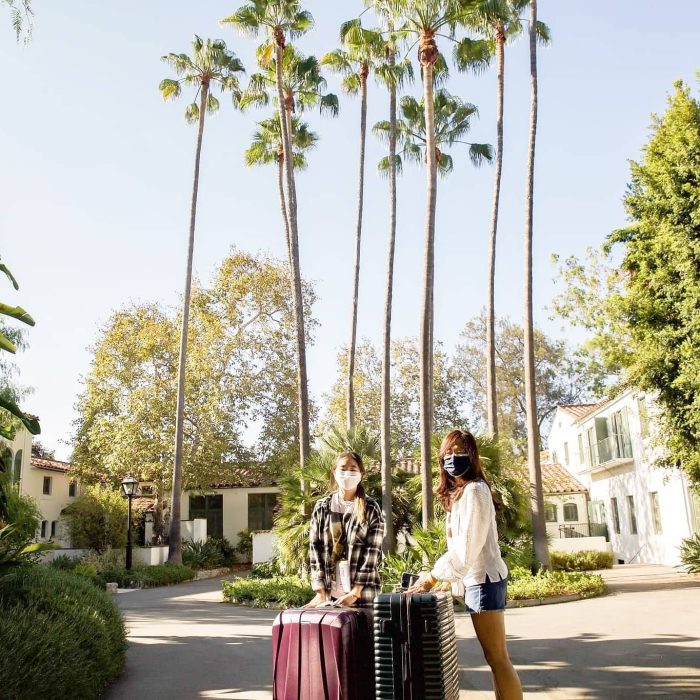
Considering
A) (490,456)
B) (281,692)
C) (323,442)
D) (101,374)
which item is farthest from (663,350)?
(101,374)

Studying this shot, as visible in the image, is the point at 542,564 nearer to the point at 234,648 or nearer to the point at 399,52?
the point at 234,648

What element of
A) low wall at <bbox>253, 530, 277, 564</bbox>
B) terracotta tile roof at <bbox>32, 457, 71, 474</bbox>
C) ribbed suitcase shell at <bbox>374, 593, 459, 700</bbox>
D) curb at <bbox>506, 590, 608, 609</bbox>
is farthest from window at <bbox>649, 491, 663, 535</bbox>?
terracotta tile roof at <bbox>32, 457, 71, 474</bbox>

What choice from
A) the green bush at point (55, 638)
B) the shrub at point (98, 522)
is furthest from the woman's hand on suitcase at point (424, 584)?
the shrub at point (98, 522)

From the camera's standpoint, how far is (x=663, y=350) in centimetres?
1634

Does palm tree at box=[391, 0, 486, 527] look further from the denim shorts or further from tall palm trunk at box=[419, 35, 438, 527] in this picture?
the denim shorts

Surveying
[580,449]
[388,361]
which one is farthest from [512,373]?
[388,361]

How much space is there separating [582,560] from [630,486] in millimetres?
5711

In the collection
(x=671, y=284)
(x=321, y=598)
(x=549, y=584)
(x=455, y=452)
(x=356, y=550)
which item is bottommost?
(x=549, y=584)

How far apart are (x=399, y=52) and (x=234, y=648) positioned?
1772 cm

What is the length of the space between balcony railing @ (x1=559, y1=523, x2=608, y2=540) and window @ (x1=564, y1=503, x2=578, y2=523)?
2707mm

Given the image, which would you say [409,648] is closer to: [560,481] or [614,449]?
[614,449]

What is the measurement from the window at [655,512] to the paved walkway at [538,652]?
1134 centimetres

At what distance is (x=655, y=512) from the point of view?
25.1m

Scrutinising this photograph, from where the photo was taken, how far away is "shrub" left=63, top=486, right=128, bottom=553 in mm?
27859
